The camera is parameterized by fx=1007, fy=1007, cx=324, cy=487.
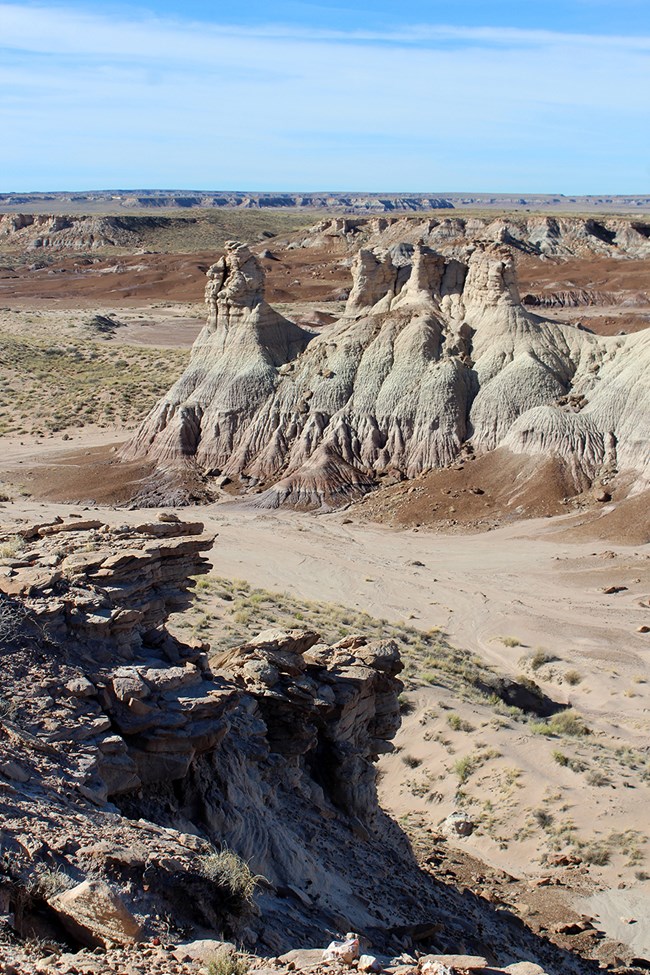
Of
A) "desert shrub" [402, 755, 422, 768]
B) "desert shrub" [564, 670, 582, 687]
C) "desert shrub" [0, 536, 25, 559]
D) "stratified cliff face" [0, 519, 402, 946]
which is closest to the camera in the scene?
"stratified cliff face" [0, 519, 402, 946]

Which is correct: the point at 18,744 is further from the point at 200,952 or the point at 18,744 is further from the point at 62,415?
the point at 62,415

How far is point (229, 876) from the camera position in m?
7.89

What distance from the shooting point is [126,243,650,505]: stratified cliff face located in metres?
34.1

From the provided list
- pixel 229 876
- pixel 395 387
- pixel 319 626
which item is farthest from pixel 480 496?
pixel 229 876

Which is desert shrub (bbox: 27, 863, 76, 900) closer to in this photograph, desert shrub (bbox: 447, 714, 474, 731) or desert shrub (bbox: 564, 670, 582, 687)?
desert shrub (bbox: 447, 714, 474, 731)

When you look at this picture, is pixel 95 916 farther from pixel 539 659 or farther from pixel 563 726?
pixel 539 659

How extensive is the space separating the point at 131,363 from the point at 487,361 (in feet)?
105

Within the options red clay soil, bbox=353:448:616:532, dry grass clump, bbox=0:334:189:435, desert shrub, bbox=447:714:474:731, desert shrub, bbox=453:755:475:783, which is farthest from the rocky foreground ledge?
dry grass clump, bbox=0:334:189:435

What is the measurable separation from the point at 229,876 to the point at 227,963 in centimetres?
127

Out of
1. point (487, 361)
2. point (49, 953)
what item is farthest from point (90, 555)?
point (487, 361)

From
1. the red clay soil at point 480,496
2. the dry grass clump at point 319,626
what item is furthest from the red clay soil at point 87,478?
the dry grass clump at point 319,626

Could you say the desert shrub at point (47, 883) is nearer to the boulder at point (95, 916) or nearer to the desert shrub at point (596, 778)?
the boulder at point (95, 916)

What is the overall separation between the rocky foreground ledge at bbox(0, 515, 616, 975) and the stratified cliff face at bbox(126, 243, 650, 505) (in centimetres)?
1964

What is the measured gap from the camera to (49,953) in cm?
659
